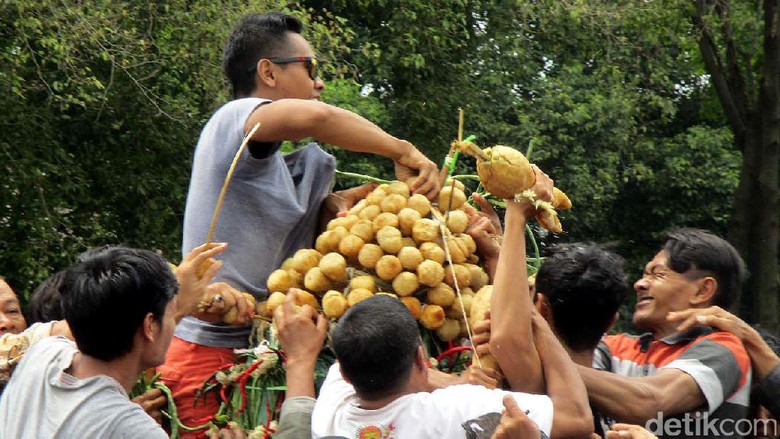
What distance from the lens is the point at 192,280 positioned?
10.2 feet

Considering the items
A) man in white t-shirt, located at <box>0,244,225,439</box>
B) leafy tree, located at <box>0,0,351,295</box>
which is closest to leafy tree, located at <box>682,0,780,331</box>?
leafy tree, located at <box>0,0,351,295</box>

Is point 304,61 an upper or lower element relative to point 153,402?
upper

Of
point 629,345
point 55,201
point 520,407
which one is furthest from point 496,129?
point 520,407

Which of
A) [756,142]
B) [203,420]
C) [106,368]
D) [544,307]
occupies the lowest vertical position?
[203,420]

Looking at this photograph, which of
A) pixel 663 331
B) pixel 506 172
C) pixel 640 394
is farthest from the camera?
pixel 663 331

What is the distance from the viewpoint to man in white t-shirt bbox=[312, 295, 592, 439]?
282 cm

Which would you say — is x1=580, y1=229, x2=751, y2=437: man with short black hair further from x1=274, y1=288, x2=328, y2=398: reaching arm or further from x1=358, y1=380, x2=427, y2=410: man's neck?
x1=274, y1=288, x2=328, y2=398: reaching arm

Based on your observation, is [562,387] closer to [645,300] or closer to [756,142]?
[645,300]

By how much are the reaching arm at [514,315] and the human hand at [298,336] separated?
52 centimetres

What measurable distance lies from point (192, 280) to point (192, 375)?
1.50ft

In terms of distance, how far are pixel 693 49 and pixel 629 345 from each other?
1300cm

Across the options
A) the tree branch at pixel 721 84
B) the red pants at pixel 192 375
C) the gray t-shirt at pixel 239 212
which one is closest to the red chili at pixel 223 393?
the red pants at pixel 192 375

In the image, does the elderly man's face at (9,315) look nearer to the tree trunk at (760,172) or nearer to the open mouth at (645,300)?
the open mouth at (645,300)

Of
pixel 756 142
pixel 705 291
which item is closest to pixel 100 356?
pixel 705 291
